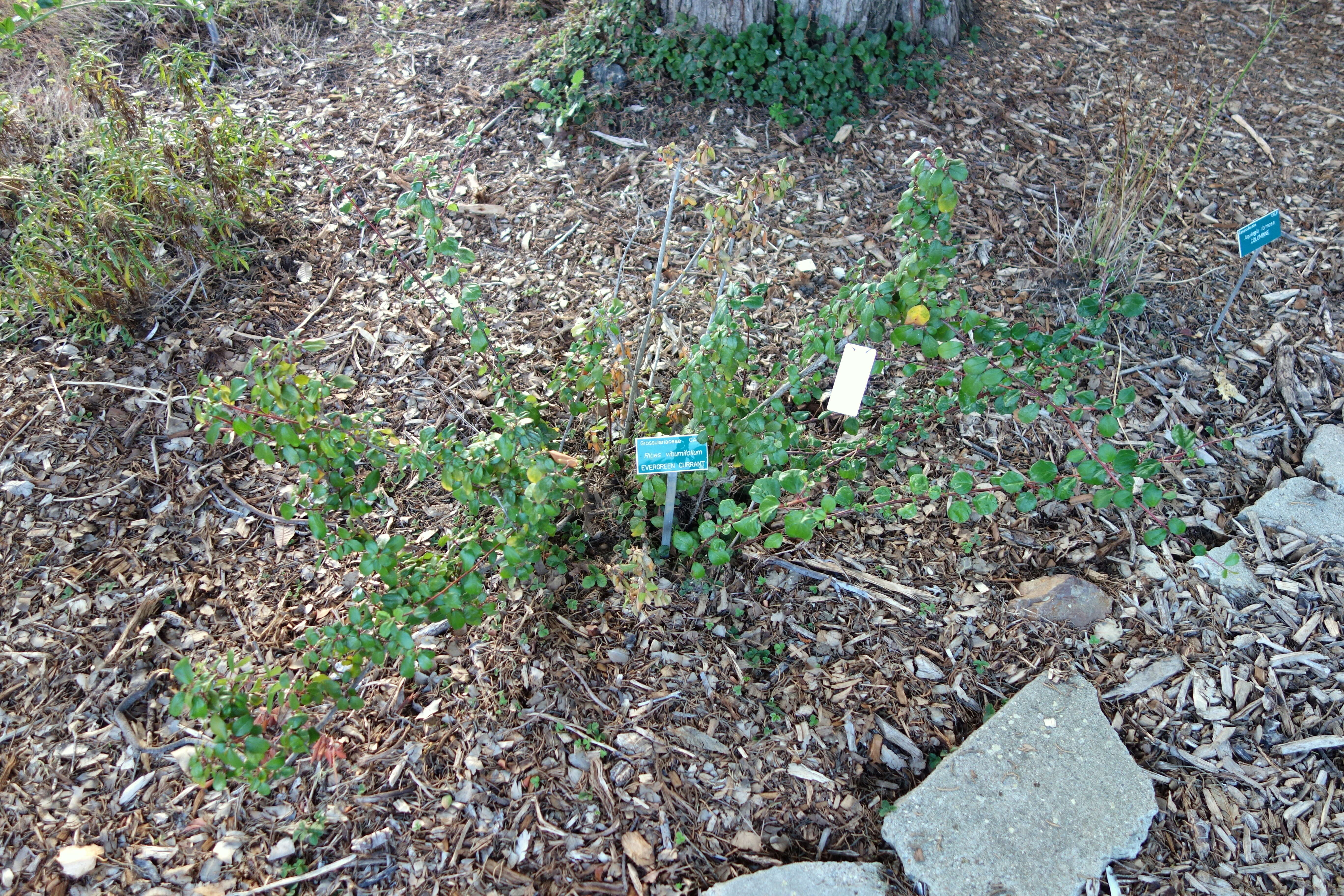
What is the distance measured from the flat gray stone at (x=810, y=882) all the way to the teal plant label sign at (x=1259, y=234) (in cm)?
246

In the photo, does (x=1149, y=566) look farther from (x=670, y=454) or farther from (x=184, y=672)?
(x=184, y=672)

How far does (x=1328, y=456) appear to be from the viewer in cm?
287

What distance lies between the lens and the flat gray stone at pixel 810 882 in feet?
6.30

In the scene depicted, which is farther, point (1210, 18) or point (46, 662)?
point (1210, 18)

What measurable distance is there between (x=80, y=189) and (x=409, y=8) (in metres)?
2.12

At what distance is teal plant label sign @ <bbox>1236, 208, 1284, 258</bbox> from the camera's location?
2.90 metres

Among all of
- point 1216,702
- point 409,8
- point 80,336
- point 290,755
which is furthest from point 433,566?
point 409,8

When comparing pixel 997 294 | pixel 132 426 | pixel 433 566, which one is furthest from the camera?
pixel 997 294

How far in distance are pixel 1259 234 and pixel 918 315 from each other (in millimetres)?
1941

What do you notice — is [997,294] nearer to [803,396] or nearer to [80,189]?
[803,396]

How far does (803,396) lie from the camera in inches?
90.1

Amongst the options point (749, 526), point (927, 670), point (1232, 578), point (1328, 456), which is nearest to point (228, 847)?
point (749, 526)

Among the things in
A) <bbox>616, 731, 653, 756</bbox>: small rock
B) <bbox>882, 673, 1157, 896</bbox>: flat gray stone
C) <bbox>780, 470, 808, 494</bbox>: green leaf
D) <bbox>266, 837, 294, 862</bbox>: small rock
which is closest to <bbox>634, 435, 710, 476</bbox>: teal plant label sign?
<bbox>780, 470, 808, 494</bbox>: green leaf

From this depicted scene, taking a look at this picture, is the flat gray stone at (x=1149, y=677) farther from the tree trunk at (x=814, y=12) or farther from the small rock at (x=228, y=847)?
the tree trunk at (x=814, y=12)
